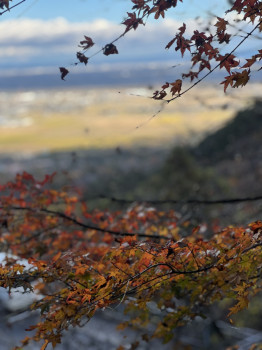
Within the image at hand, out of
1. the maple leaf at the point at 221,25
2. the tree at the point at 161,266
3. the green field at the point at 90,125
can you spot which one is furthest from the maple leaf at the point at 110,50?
the green field at the point at 90,125

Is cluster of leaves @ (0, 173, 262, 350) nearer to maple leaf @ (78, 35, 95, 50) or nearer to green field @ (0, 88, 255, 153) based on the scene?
maple leaf @ (78, 35, 95, 50)

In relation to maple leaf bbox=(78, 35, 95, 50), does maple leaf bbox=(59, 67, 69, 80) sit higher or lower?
lower

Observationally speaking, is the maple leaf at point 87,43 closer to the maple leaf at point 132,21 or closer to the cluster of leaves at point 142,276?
the maple leaf at point 132,21

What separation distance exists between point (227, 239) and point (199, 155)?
31546 mm

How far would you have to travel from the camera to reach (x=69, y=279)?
153 inches

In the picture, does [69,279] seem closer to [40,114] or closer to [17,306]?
[17,306]

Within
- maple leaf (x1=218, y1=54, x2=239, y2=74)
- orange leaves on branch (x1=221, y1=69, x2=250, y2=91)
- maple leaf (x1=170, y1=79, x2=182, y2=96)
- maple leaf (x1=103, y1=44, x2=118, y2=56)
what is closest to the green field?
maple leaf (x1=218, y1=54, x2=239, y2=74)

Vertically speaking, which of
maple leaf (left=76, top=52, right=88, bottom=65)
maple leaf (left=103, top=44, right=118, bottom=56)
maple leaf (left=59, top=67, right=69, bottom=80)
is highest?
maple leaf (left=103, top=44, right=118, bottom=56)

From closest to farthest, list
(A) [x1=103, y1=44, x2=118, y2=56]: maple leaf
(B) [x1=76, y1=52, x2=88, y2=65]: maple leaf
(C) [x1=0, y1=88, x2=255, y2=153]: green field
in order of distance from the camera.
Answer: (A) [x1=103, y1=44, x2=118, y2=56]: maple leaf, (B) [x1=76, y1=52, x2=88, y2=65]: maple leaf, (C) [x1=0, y1=88, x2=255, y2=153]: green field

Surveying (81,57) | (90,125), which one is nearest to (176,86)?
(81,57)

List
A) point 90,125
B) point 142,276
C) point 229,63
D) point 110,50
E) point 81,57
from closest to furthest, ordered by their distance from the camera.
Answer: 1. point 110,50
2. point 81,57
3. point 229,63
4. point 142,276
5. point 90,125

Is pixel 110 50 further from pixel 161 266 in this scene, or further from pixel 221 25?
pixel 161 266

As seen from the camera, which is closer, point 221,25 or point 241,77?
point 241,77

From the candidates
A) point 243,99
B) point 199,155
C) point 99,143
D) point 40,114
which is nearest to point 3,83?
point 40,114
